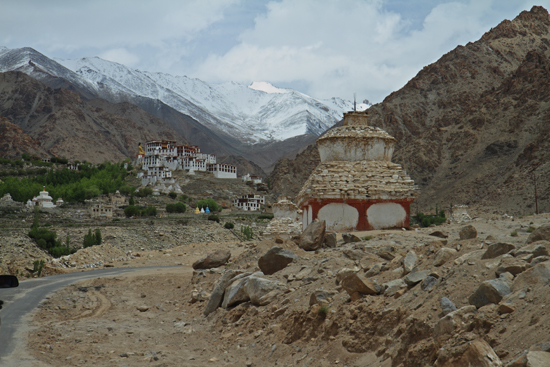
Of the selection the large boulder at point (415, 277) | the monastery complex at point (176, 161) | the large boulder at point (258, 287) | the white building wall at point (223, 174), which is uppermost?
the monastery complex at point (176, 161)

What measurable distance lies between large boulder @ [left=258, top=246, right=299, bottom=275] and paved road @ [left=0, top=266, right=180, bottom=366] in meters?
5.11

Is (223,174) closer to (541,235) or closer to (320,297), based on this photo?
(320,297)

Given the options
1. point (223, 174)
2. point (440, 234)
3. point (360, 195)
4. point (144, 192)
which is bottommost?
point (440, 234)

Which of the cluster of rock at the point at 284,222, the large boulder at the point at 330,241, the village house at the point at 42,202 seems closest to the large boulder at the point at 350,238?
the large boulder at the point at 330,241

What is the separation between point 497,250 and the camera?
7070 mm

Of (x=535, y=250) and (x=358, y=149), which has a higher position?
(x=358, y=149)

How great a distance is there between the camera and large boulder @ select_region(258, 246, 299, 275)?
1138 centimetres

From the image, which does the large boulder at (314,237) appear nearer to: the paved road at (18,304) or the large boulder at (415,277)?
the large boulder at (415,277)

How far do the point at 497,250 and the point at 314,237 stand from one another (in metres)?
6.05

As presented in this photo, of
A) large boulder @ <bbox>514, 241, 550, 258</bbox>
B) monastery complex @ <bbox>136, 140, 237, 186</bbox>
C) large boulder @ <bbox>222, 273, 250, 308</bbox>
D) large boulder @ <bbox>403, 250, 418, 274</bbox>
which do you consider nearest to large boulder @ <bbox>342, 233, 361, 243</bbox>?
large boulder @ <bbox>222, 273, 250, 308</bbox>

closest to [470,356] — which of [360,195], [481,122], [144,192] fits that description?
[360,195]

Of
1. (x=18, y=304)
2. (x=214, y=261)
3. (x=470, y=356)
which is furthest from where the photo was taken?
(x=214, y=261)

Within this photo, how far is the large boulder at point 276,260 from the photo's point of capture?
37.3ft

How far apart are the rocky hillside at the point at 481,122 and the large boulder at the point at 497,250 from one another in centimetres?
6125
